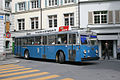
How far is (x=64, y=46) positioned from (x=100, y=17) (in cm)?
917

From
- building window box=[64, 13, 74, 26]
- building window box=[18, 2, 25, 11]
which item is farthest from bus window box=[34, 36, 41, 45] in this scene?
building window box=[18, 2, 25, 11]

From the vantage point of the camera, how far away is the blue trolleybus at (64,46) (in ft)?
42.5

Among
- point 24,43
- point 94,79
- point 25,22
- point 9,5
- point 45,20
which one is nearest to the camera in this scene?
point 94,79

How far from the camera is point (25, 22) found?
2836 cm

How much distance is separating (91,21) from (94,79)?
14.2 meters

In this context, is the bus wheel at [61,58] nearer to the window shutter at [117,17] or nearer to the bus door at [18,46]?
the bus door at [18,46]

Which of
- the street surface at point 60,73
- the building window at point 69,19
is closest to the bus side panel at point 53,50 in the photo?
the street surface at point 60,73

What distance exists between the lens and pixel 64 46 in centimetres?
1412

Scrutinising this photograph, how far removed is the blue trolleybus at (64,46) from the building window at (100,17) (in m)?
7.38

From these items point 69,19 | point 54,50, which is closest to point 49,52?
point 54,50

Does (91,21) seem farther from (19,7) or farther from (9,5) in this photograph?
(9,5)

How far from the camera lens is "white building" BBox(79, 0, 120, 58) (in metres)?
20.6

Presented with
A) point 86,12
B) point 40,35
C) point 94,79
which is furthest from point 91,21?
point 94,79

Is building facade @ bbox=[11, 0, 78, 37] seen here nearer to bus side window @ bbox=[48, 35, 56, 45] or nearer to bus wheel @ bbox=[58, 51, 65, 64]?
bus side window @ bbox=[48, 35, 56, 45]
